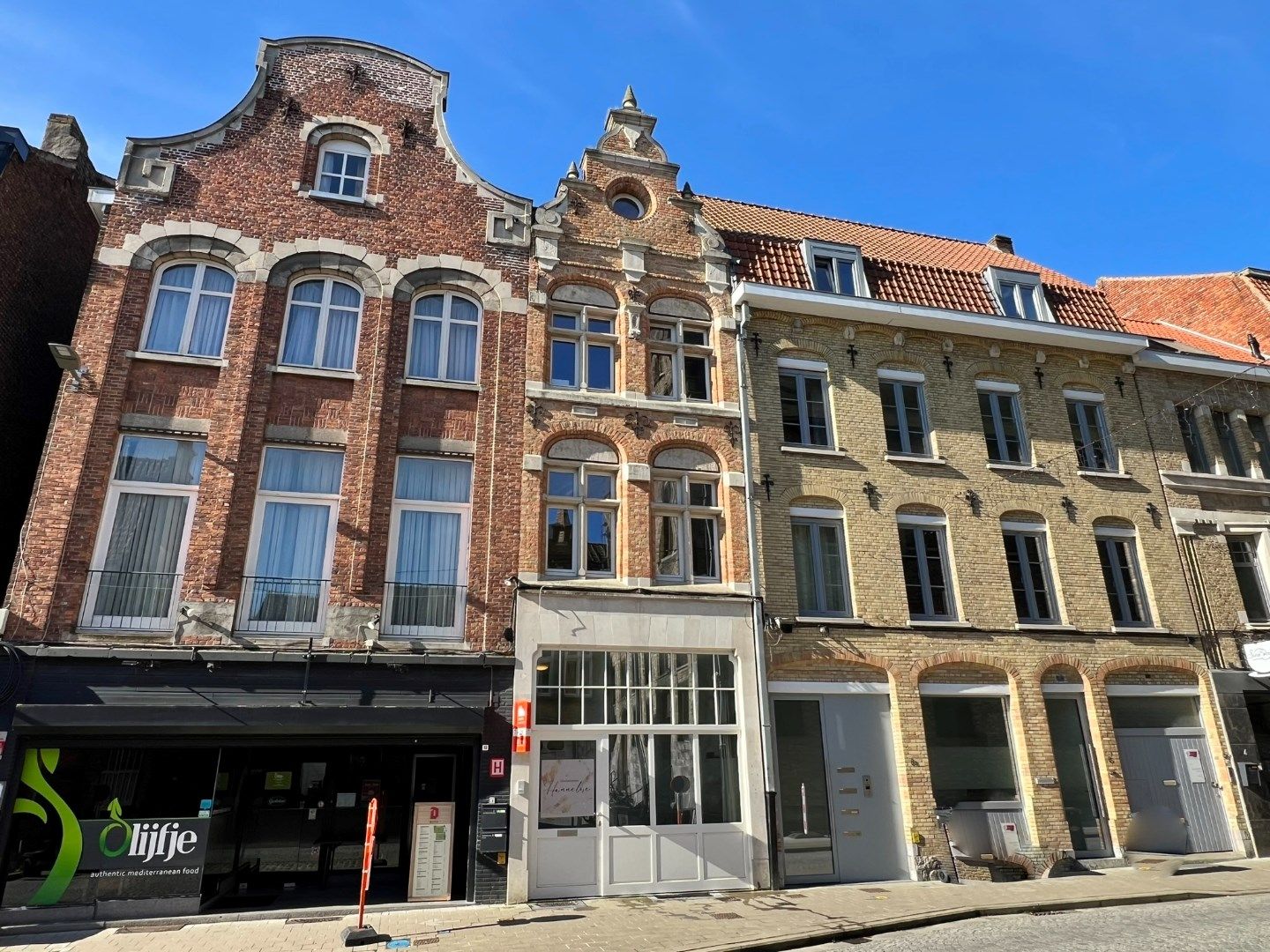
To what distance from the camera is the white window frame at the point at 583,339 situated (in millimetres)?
13750

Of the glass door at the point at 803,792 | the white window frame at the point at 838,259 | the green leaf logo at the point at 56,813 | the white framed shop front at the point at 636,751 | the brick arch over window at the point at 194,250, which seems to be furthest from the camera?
the white window frame at the point at 838,259

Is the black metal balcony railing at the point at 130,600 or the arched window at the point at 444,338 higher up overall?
the arched window at the point at 444,338

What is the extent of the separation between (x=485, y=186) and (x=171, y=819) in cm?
1122

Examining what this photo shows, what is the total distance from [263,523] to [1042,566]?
13670 mm

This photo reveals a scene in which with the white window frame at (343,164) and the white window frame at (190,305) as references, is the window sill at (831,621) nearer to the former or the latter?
the white window frame at (190,305)

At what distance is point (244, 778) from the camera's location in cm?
1057

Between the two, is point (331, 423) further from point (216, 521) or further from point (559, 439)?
point (559, 439)

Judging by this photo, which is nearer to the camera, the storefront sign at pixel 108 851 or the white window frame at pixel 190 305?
the storefront sign at pixel 108 851

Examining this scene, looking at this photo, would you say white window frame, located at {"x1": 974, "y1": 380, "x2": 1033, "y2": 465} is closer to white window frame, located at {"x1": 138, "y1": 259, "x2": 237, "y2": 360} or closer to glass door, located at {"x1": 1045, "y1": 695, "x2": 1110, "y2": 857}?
glass door, located at {"x1": 1045, "y1": 695, "x2": 1110, "y2": 857}

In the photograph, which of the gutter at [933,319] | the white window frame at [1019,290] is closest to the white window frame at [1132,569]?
the gutter at [933,319]

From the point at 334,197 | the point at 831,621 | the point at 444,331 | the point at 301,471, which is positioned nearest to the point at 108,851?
the point at 301,471

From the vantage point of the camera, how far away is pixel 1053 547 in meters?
14.8

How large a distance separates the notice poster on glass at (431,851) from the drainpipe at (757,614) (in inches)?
185

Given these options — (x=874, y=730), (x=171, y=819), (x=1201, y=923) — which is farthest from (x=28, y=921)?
(x=1201, y=923)
